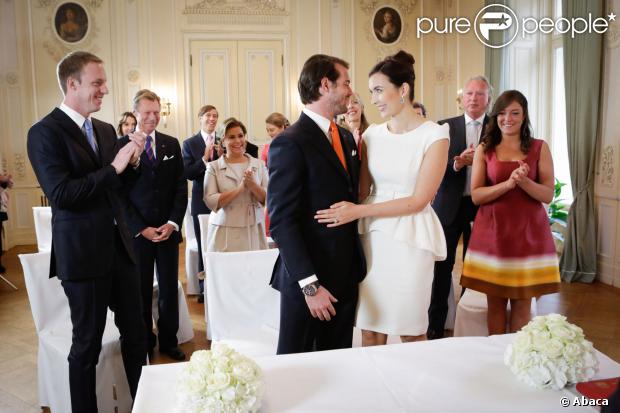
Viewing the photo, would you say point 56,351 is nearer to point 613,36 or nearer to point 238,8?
point 613,36

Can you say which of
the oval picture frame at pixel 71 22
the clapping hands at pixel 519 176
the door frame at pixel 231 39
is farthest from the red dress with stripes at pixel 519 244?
the oval picture frame at pixel 71 22

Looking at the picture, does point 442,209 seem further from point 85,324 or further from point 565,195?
point 565,195

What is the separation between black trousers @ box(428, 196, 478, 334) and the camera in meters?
3.87

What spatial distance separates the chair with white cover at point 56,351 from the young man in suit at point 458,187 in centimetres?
220

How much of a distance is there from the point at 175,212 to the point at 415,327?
6.88 feet

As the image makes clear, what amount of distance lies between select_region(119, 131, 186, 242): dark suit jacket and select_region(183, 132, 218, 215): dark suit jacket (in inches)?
32.2

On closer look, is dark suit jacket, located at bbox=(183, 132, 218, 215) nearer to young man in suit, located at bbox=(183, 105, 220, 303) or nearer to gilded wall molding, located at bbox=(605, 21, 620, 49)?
young man in suit, located at bbox=(183, 105, 220, 303)

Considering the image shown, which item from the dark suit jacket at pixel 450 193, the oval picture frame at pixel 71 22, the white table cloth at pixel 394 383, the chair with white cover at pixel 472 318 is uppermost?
the oval picture frame at pixel 71 22

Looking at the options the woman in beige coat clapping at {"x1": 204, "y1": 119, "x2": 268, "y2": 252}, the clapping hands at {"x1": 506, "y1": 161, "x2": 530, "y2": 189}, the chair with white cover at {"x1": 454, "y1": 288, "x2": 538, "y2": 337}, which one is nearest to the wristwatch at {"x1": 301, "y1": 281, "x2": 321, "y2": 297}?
the clapping hands at {"x1": 506, "y1": 161, "x2": 530, "y2": 189}

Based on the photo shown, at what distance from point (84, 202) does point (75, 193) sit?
14cm

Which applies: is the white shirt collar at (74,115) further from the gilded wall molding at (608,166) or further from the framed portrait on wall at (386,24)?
the framed portrait on wall at (386,24)

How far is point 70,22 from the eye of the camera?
28.6 ft

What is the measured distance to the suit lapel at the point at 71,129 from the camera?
2.56 m

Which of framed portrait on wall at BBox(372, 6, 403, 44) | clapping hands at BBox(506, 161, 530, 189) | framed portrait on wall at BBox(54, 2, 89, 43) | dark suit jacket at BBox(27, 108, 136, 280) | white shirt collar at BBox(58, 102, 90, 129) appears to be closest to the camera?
dark suit jacket at BBox(27, 108, 136, 280)
